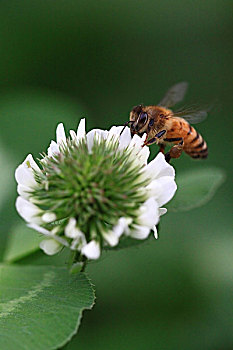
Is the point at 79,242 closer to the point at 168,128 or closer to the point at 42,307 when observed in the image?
the point at 42,307

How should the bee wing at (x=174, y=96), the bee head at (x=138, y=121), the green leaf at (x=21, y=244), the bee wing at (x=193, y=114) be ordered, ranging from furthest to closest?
the bee wing at (x=174, y=96)
the bee wing at (x=193, y=114)
the green leaf at (x=21, y=244)
the bee head at (x=138, y=121)

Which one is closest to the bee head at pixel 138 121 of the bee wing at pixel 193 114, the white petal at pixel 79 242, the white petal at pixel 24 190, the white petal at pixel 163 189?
the bee wing at pixel 193 114

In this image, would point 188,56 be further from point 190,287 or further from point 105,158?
point 105,158

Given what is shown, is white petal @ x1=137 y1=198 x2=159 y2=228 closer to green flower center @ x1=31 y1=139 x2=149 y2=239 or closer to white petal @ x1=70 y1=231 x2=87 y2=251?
green flower center @ x1=31 y1=139 x2=149 y2=239

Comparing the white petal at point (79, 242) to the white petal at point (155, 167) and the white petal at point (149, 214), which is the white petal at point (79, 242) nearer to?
the white petal at point (149, 214)

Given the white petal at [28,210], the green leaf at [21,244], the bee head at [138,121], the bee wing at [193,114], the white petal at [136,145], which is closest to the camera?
the white petal at [28,210]

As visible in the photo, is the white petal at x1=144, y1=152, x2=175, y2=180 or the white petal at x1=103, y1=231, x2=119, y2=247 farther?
the white petal at x1=144, y1=152, x2=175, y2=180

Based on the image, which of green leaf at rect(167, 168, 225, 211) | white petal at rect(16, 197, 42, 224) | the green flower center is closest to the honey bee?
green leaf at rect(167, 168, 225, 211)
